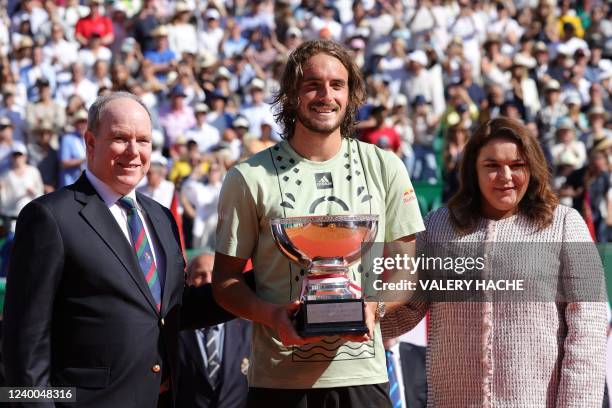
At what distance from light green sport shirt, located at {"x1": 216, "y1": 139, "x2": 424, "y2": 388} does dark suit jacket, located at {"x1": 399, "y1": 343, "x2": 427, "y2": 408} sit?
2.37 meters

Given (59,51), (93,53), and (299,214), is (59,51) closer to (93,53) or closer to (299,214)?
(93,53)

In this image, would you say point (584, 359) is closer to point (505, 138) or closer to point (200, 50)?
point (505, 138)

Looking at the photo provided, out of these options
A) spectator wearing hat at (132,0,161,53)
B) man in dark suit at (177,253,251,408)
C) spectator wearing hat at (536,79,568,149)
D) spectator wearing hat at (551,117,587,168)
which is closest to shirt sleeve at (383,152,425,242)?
man in dark suit at (177,253,251,408)

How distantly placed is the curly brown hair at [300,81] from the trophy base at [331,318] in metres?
0.87

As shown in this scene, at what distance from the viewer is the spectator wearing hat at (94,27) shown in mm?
16844

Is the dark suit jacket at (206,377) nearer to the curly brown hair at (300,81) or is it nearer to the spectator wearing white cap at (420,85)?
the curly brown hair at (300,81)

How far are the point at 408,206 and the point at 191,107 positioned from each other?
11.4 meters

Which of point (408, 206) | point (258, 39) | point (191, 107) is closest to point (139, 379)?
point (408, 206)

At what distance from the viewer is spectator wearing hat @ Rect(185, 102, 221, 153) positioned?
14812mm

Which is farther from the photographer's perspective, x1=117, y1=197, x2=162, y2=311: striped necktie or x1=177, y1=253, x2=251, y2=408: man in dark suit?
x1=177, y1=253, x2=251, y2=408: man in dark suit

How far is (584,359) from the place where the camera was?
4.19 m

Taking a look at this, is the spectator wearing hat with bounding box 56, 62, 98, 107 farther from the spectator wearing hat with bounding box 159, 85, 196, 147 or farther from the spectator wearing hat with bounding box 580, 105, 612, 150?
the spectator wearing hat with bounding box 580, 105, 612, 150

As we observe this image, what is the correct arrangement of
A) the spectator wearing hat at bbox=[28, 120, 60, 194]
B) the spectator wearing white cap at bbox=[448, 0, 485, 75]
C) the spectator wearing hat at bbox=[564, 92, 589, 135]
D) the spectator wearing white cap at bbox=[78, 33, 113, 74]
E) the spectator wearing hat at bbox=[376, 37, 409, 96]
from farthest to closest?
the spectator wearing white cap at bbox=[448, 0, 485, 75] < the spectator wearing hat at bbox=[376, 37, 409, 96] < the spectator wearing hat at bbox=[564, 92, 589, 135] < the spectator wearing white cap at bbox=[78, 33, 113, 74] < the spectator wearing hat at bbox=[28, 120, 60, 194]

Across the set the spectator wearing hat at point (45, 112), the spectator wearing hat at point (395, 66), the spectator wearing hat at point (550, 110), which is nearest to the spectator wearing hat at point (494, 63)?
the spectator wearing hat at point (550, 110)
